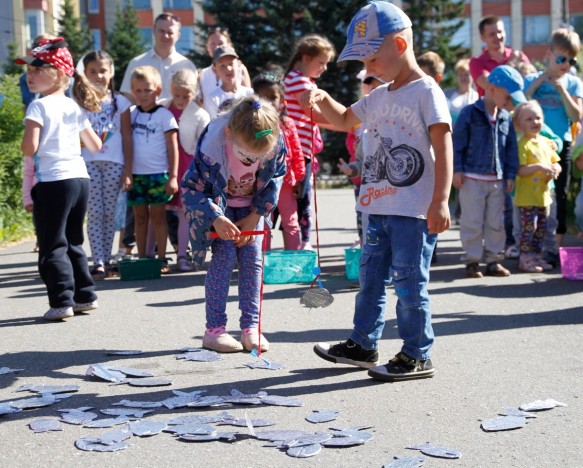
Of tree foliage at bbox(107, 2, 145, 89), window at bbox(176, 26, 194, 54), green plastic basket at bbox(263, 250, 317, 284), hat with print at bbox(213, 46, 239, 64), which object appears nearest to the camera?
green plastic basket at bbox(263, 250, 317, 284)

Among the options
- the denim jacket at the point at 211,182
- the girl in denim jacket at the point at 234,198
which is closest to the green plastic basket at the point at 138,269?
the girl in denim jacket at the point at 234,198

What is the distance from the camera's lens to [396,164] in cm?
482

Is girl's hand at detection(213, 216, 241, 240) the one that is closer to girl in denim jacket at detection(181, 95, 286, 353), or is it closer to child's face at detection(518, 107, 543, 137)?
girl in denim jacket at detection(181, 95, 286, 353)

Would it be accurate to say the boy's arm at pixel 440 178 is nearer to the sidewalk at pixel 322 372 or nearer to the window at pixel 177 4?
the sidewalk at pixel 322 372

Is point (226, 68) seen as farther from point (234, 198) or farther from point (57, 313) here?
point (234, 198)

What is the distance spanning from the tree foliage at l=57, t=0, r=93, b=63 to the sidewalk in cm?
4640

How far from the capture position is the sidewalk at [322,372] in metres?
3.75

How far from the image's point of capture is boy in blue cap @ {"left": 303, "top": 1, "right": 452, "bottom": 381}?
4703 mm

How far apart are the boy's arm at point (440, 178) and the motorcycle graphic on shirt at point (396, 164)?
0.11 meters

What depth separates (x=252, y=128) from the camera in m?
5.05

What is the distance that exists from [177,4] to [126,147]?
55.9 m

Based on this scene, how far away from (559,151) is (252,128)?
5.09m

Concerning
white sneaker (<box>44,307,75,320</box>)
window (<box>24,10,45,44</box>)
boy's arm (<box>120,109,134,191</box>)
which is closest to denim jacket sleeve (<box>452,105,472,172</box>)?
boy's arm (<box>120,109,134,191</box>)

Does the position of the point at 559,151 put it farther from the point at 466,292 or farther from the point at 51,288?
the point at 51,288
